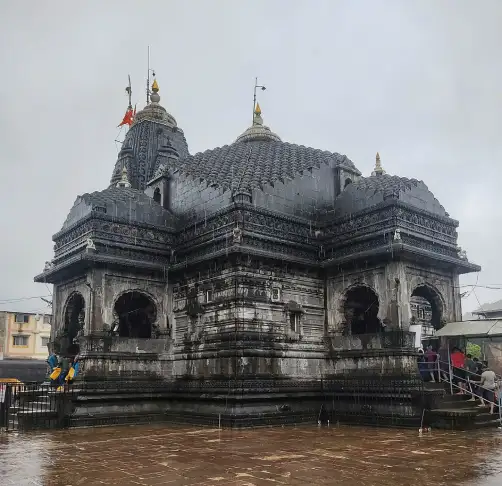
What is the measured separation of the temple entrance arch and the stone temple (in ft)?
0.23

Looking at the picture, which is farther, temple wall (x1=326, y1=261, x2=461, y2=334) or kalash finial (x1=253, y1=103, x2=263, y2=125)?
kalash finial (x1=253, y1=103, x2=263, y2=125)

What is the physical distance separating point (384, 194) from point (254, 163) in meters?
5.11

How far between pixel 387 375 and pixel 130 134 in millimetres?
18717

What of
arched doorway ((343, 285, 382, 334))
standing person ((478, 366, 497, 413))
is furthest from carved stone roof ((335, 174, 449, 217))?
standing person ((478, 366, 497, 413))

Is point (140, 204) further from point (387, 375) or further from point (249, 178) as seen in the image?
point (387, 375)

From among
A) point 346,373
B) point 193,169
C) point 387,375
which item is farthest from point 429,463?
point 193,169

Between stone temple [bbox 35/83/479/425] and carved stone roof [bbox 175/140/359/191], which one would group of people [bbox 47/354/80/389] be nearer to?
stone temple [bbox 35/83/479/425]

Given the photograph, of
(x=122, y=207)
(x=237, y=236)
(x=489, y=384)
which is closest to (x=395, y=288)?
(x=489, y=384)

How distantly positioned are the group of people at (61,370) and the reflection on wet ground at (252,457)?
262 cm

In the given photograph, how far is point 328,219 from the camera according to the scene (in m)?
21.0

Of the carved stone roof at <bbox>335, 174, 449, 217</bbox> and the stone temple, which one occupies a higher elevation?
the carved stone roof at <bbox>335, 174, 449, 217</bbox>

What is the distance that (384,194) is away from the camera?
62.3ft

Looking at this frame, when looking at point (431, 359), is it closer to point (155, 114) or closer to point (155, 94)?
point (155, 114)

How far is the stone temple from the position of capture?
58.0ft
